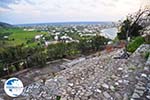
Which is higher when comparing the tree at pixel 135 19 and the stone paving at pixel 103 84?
the tree at pixel 135 19

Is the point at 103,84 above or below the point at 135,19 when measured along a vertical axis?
below

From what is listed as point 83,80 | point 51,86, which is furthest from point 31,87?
point 83,80

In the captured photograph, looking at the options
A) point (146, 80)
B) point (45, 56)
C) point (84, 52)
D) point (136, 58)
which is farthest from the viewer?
point (84, 52)

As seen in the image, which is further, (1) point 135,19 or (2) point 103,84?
(1) point 135,19

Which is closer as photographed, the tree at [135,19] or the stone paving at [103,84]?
the stone paving at [103,84]

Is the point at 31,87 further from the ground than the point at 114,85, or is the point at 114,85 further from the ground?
the point at 114,85

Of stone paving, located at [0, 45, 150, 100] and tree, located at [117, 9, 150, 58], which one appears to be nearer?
stone paving, located at [0, 45, 150, 100]

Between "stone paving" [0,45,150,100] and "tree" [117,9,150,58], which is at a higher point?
"tree" [117,9,150,58]

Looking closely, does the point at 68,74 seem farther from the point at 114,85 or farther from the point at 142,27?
the point at 142,27
